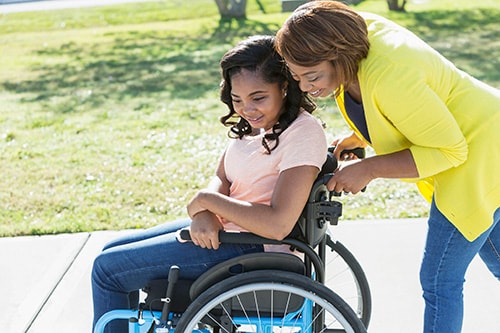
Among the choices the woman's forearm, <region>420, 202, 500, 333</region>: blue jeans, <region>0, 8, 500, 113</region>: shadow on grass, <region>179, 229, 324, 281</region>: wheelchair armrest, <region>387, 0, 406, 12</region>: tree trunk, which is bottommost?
<region>387, 0, 406, 12</region>: tree trunk

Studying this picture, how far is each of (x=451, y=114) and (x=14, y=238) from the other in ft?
8.88

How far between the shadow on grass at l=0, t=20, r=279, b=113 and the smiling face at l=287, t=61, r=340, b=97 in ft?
14.4

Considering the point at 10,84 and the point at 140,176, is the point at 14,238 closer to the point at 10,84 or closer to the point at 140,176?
the point at 140,176

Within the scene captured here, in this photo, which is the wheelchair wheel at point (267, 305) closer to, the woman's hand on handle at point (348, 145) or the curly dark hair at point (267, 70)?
the curly dark hair at point (267, 70)

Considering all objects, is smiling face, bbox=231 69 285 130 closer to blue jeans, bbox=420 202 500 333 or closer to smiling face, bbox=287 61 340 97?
smiling face, bbox=287 61 340 97

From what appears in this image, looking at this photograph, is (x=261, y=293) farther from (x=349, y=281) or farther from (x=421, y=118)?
(x=349, y=281)

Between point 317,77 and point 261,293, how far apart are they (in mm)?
680

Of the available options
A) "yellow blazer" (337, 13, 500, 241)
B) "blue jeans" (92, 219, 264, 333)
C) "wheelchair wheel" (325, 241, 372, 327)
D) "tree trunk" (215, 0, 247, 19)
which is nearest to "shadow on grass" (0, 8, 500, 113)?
Answer: "tree trunk" (215, 0, 247, 19)

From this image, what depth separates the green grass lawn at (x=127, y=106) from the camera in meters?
4.66

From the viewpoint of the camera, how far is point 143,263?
2.49 m

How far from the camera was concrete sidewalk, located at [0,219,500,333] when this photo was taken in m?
3.22

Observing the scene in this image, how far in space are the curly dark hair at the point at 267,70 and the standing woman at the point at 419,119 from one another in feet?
0.38

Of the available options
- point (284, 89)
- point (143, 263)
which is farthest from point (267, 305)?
point (284, 89)

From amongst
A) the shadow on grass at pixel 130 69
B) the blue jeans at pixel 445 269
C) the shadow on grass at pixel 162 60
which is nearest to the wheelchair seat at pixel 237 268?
the blue jeans at pixel 445 269
